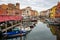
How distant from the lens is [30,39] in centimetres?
1414

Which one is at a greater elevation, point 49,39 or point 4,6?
point 4,6

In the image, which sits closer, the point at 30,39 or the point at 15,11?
the point at 30,39

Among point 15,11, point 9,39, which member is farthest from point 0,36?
point 15,11

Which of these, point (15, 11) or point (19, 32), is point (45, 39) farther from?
point (15, 11)

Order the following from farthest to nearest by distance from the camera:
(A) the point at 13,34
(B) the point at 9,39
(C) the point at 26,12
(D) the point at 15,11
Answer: (C) the point at 26,12
(D) the point at 15,11
(A) the point at 13,34
(B) the point at 9,39

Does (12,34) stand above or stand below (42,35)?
above

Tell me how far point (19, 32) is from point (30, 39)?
4.86 feet

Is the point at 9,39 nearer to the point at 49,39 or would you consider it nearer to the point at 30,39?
the point at 30,39

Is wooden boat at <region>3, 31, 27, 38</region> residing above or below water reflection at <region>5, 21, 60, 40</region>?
above

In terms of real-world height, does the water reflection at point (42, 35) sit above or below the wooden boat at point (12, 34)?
below

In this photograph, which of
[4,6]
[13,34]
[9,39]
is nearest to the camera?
[9,39]

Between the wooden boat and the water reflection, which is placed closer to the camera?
the wooden boat

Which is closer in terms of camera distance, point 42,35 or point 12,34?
point 12,34

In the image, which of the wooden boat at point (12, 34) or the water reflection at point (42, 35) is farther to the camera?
the water reflection at point (42, 35)
